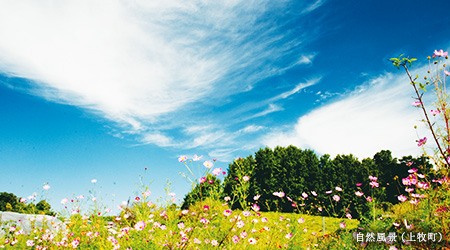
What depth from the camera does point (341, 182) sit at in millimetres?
16078

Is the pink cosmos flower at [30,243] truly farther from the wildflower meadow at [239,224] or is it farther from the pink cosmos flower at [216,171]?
the pink cosmos flower at [216,171]

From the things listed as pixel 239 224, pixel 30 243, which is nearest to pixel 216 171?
pixel 239 224

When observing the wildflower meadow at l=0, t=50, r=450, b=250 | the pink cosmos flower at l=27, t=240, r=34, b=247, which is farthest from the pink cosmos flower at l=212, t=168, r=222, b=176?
the pink cosmos flower at l=27, t=240, r=34, b=247

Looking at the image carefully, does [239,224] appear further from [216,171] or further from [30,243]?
[30,243]

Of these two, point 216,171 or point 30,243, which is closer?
point 216,171

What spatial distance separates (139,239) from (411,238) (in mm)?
3836

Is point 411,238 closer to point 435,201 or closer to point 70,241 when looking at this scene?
point 435,201

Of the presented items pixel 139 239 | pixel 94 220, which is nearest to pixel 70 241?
pixel 94 220

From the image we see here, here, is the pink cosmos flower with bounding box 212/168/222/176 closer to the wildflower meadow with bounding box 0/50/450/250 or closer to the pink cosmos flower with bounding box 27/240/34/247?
the wildflower meadow with bounding box 0/50/450/250

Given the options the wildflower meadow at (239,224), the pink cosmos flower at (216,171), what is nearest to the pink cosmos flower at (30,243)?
the wildflower meadow at (239,224)

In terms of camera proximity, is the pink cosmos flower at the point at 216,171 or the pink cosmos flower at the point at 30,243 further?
the pink cosmos flower at the point at 30,243

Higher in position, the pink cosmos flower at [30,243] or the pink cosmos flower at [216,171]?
the pink cosmos flower at [216,171]

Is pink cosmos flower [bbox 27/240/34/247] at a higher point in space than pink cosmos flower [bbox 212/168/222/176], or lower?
lower

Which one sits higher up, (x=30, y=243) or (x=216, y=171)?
(x=216, y=171)
